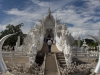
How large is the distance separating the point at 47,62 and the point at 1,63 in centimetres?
465

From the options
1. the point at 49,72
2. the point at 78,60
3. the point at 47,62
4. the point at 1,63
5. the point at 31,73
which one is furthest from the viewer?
the point at 78,60

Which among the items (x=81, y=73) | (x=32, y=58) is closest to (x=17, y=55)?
(x=32, y=58)

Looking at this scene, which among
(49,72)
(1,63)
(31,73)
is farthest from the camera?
(49,72)

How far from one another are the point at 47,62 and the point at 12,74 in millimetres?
2962

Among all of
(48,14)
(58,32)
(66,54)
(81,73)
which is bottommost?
(81,73)

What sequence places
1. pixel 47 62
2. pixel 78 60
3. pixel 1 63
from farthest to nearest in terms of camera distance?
pixel 78 60 → pixel 47 62 → pixel 1 63

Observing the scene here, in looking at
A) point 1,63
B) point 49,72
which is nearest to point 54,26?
point 49,72

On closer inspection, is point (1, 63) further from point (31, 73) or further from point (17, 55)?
point (17, 55)

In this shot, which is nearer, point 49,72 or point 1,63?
point 1,63

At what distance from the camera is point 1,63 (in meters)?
5.23

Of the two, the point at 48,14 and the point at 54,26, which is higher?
the point at 48,14

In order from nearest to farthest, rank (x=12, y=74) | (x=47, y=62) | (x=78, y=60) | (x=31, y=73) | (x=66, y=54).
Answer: (x=12, y=74) < (x=31, y=73) < (x=47, y=62) < (x=66, y=54) < (x=78, y=60)

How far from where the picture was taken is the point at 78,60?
41.7ft

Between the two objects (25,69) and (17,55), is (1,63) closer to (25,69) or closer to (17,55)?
(25,69)
